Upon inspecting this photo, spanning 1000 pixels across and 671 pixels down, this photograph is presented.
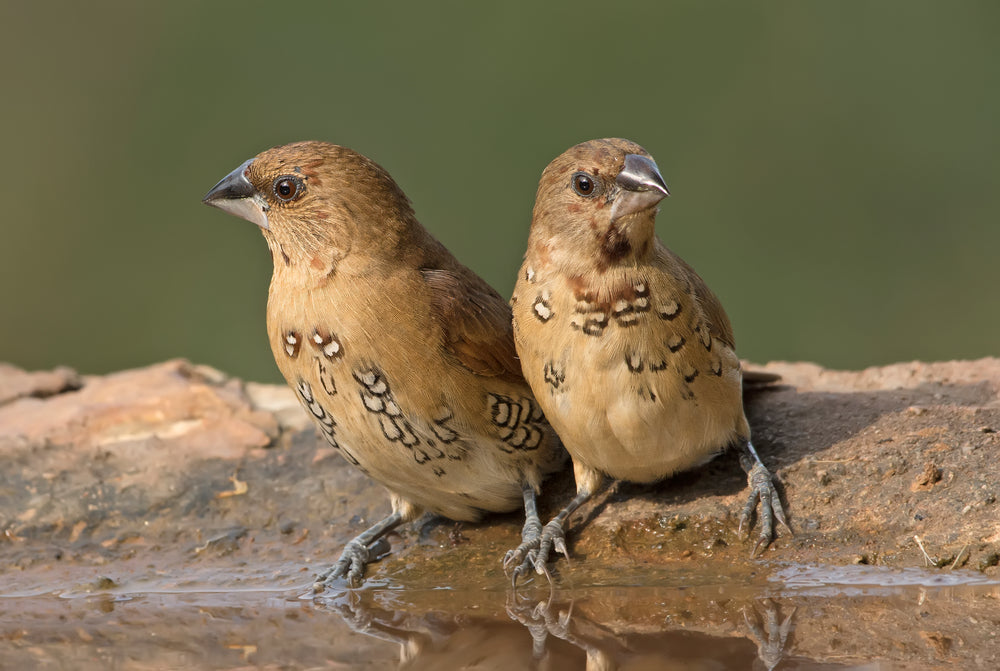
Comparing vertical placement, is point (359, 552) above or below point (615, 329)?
below

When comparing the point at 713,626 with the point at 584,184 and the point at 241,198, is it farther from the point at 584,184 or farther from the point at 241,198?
the point at 241,198

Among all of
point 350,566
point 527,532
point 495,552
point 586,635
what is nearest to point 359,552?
point 350,566

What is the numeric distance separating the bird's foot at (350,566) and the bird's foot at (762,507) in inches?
53.6

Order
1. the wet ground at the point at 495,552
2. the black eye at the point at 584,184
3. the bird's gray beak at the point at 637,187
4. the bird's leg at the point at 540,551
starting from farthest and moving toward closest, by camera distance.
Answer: the bird's leg at the point at 540,551 → the black eye at the point at 584,184 → the bird's gray beak at the point at 637,187 → the wet ground at the point at 495,552

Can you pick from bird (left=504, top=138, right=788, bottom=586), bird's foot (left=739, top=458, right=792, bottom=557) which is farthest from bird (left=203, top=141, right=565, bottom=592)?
bird's foot (left=739, top=458, right=792, bottom=557)

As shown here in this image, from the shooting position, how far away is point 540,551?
168 inches

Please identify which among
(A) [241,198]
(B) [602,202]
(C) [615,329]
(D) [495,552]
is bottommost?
(D) [495,552]

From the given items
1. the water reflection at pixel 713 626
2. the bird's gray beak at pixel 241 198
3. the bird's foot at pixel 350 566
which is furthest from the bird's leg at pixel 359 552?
the bird's gray beak at pixel 241 198

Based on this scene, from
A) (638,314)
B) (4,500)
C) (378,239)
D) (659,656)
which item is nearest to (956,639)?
(659,656)

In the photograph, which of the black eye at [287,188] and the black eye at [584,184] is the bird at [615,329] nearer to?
the black eye at [584,184]

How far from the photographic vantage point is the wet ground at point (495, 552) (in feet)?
11.9

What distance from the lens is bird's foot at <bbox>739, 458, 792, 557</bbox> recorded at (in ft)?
13.5

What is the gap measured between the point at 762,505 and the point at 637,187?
1172mm

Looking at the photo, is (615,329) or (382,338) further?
(382,338)
